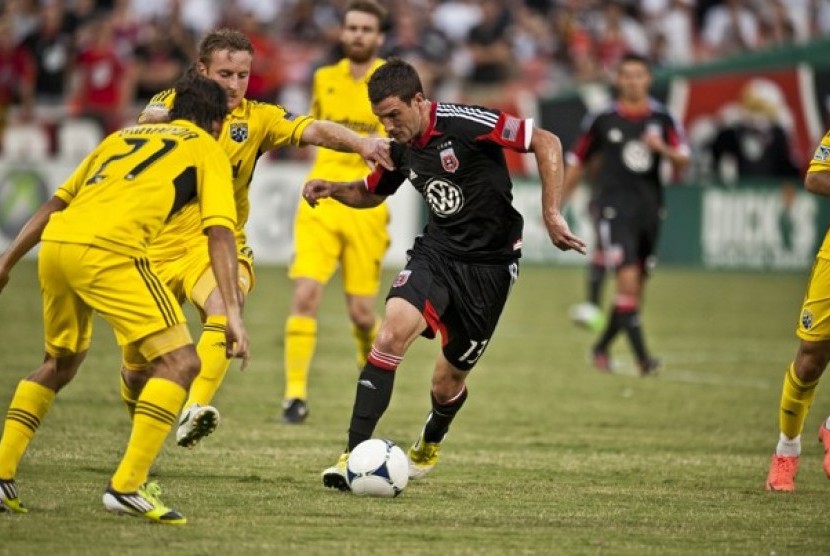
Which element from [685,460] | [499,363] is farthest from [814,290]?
[499,363]

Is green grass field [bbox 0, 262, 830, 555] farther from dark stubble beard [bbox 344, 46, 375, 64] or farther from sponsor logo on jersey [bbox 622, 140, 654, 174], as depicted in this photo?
dark stubble beard [bbox 344, 46, 375, 64]

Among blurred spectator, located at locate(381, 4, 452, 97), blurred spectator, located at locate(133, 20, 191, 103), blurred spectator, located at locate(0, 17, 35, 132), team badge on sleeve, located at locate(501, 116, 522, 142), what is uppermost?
team badge on sleeve, located at locate(501, 116, 522, 142)

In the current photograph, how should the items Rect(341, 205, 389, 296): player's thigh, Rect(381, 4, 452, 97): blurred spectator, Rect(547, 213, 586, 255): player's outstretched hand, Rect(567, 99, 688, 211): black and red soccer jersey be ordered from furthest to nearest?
Rect(381, 4, 452, 97): blurred spectator
Rect(567, 99, 688, 211): black and red soccer jersey
Rect(341, 205, 389, 296): player's thigh
Rect(547, 213, 586, 255): player's outstretched hand

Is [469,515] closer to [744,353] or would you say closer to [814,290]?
[814,290]

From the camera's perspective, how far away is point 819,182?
25.8 ft

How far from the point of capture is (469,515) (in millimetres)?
7090

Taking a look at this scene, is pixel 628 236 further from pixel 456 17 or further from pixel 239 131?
pixel 456 17

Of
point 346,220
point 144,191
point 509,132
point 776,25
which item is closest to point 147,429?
point 144,191

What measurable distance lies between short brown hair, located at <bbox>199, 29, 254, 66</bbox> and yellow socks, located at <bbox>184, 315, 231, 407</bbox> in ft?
4.74

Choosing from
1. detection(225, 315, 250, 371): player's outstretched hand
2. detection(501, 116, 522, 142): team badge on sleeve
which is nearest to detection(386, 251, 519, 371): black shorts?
detection(501, 116, 522, 142): team badge on sleeve

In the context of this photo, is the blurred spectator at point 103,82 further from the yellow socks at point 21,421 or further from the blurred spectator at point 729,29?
the yellow socks at point 21,421

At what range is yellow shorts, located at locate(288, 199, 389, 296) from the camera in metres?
10.9

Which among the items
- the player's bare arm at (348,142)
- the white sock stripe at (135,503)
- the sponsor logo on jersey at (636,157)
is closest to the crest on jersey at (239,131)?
the player's bare arm at (348,142)

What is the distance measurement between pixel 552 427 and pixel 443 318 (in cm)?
274
